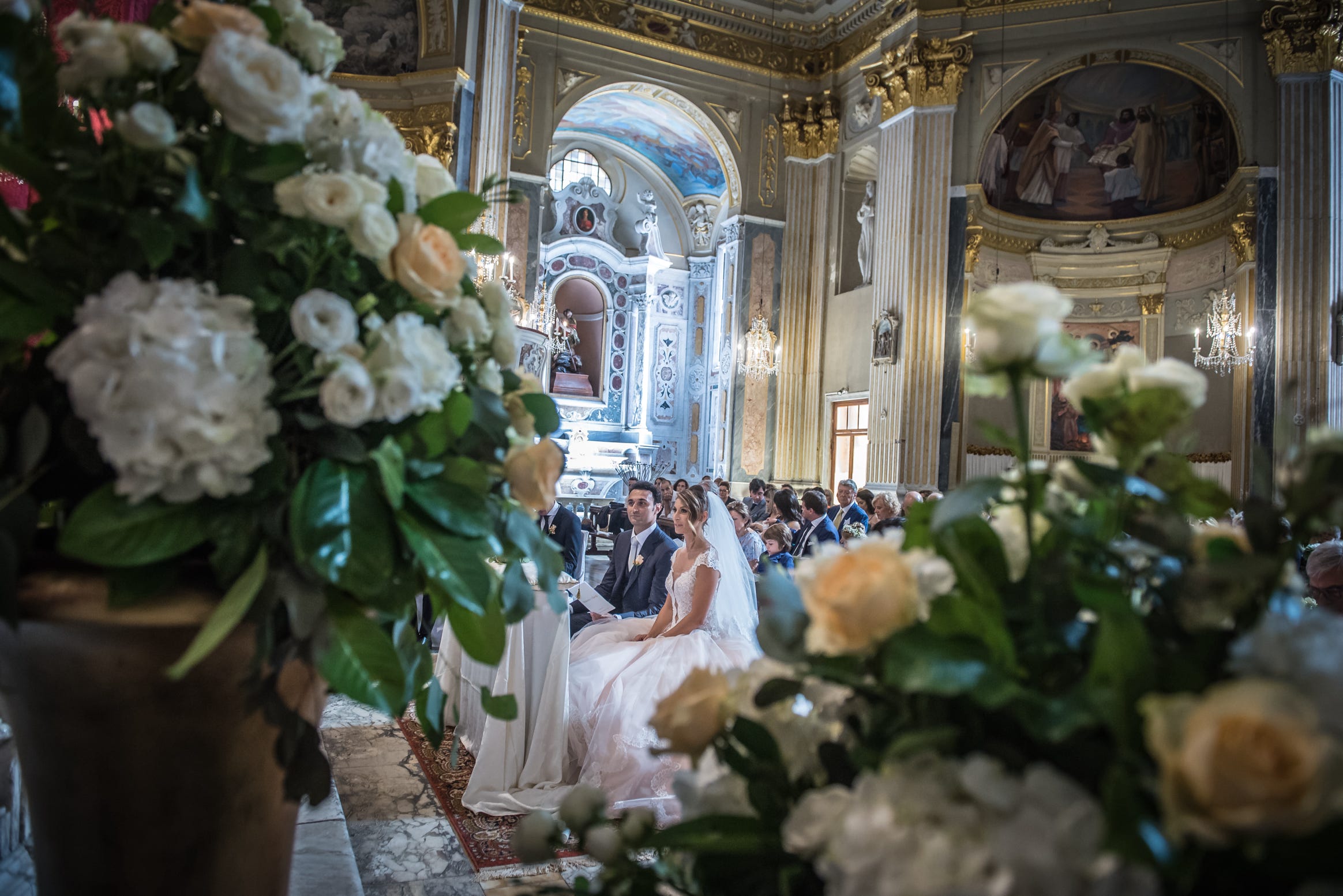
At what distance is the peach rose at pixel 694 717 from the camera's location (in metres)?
0.70

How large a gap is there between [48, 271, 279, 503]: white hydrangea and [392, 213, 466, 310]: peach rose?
158 millimetres

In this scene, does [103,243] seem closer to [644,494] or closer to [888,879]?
[888,879]

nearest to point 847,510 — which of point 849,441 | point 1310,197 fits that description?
point 849,441

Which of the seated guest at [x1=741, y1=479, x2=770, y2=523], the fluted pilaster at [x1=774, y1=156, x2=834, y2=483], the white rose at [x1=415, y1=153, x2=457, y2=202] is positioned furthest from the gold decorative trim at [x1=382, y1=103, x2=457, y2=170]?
the white rose at [x1=415, y1=153, x2=457, y2=202]

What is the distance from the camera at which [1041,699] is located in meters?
0.54

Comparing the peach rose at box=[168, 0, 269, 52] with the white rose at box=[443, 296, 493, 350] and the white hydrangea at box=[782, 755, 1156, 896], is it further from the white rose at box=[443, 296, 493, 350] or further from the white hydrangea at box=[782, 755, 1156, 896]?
the white hydrangea at box=[782, 755, 1156, 896]

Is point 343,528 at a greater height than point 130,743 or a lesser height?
greater

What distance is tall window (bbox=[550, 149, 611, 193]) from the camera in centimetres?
1622

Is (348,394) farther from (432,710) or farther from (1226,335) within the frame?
(1226,335)

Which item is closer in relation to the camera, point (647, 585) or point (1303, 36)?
point (647, 585)

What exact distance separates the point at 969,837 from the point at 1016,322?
0.35m

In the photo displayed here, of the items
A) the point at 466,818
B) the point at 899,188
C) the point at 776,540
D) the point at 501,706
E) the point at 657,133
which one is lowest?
the point at 466,818

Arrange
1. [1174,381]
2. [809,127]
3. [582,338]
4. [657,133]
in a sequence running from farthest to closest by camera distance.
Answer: [582,338], [657,133], [809,127], [1174,381]

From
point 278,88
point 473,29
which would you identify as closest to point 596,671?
point 278,88
